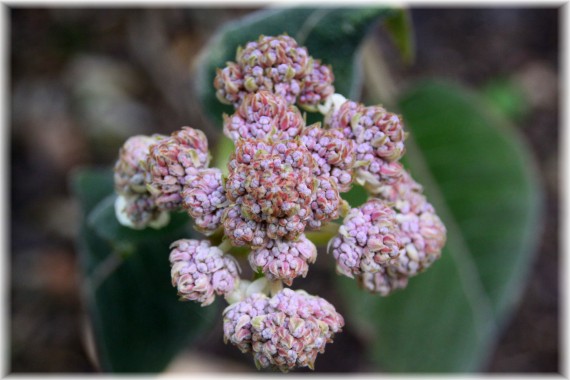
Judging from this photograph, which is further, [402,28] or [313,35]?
[402,28]

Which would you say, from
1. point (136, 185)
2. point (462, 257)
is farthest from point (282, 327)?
point (462, 257)

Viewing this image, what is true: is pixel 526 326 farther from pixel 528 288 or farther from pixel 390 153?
pixel 390 153

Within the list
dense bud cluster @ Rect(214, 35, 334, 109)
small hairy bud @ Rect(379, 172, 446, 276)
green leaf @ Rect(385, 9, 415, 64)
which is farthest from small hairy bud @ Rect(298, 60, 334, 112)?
green leaf @ Rect(385, 9, 415, 64)

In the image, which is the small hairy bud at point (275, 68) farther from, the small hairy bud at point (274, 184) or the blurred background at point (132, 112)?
the blurred background at point (132, 112)

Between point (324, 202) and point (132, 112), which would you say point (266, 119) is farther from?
point (132, 112)

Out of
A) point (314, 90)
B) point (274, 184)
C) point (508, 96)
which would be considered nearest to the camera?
point (274, 184)

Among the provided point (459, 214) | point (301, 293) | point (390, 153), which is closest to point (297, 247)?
point (301, 293)

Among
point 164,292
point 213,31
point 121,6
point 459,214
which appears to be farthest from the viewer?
point 121,6
